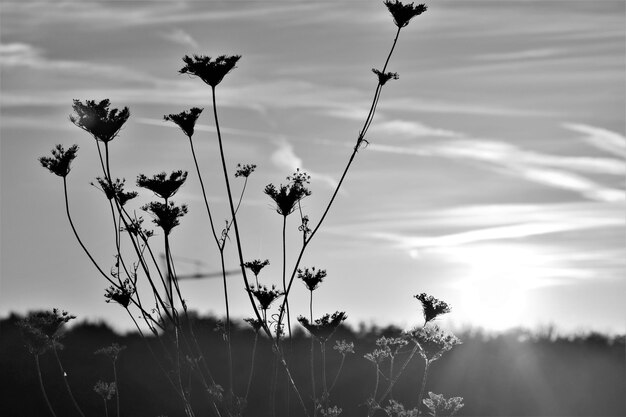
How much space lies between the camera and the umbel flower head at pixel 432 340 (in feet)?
36.3

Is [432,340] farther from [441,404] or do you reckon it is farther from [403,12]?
[403,12]

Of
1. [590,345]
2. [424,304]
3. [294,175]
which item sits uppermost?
[590,345]

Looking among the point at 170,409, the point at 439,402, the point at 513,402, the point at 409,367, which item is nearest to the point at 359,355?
the point at 409,367

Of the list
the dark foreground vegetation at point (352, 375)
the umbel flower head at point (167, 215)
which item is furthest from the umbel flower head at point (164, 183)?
the dark foreground vegetation at point (352, 375)

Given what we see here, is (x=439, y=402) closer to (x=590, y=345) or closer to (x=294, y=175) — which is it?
(x=294, y=175)

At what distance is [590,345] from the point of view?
45.2 m

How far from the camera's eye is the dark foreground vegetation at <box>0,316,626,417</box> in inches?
1241

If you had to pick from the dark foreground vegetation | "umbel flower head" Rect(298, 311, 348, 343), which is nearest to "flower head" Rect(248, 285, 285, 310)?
"umbel flower head" Rect(298, 311, 348, 343)

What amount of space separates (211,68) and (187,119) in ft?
2.23

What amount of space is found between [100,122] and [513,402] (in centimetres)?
2878

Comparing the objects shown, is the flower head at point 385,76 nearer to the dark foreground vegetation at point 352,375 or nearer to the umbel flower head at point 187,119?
the umbel flower head at point 187,119

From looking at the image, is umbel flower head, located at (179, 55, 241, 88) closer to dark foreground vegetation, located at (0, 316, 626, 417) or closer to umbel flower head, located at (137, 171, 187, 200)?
umbel flower head, located at (137, 171, 187, 200)

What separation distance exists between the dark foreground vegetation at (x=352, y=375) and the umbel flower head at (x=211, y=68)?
19.5 m

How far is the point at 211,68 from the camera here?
10961 mm
